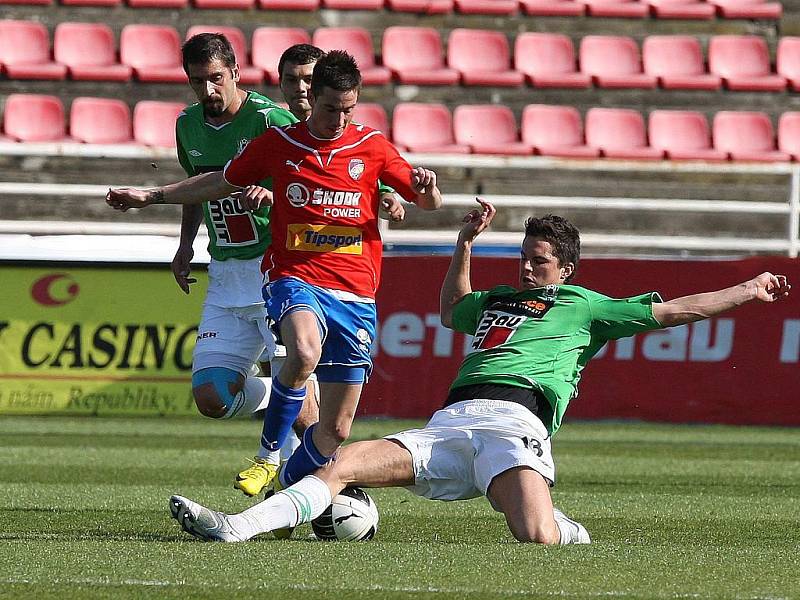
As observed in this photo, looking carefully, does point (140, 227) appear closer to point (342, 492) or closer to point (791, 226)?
point (791, 226)

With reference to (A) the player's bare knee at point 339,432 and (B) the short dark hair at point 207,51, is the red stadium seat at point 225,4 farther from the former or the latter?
(A) the player's bare knee at point 339,432

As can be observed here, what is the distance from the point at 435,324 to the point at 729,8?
Answer: 774cm

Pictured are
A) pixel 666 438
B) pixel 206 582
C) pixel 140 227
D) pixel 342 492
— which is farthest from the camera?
pixel 140 227

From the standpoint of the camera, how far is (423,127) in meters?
16.0

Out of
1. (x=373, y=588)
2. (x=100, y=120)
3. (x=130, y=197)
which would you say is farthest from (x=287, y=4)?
(x=373, y=588)

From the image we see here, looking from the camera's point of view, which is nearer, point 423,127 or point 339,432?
point 339,432

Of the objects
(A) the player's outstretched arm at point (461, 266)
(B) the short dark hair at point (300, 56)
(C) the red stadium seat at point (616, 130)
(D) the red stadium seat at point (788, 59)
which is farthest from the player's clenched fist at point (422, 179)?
(D) the red stadium seat at point (788, 59)

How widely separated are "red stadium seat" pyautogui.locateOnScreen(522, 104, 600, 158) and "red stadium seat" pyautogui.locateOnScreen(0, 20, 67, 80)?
522 centimetres

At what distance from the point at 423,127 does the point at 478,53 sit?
148 cm

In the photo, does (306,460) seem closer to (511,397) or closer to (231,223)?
(511,397)

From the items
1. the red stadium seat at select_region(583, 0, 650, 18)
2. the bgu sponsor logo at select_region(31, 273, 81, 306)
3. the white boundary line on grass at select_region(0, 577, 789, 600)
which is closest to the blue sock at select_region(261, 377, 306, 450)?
the white boundary line on grass at select_region(0, 577, 789, 600)

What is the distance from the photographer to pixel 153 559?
16.6 ft

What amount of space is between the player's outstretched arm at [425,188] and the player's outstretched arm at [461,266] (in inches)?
6.4

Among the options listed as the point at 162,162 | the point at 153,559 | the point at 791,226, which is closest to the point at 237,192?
the point at 153,559
